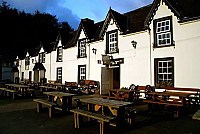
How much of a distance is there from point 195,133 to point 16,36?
37826mm

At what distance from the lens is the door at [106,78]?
1314 cm

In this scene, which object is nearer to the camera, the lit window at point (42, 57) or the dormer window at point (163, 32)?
the dormer window at point (163, 32)

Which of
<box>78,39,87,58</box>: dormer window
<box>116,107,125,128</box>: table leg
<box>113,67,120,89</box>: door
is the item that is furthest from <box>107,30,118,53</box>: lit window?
<box>116,107,125,128</box>: table leg

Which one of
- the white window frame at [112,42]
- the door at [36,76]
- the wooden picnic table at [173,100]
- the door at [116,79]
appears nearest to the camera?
the wooden picnic table at [173,100]

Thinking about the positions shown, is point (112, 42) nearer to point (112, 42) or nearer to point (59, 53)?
point (112, 42)

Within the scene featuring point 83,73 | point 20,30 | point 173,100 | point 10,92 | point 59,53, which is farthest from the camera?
point 20,30

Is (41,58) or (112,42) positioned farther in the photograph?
(41,58)

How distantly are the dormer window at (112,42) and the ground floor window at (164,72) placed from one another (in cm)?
402

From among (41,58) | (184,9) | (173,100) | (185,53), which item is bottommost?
(173,100)

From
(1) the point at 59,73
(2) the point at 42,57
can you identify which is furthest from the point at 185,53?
(2) the point at 42,57

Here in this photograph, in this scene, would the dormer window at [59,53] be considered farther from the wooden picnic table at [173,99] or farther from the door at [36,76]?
the wooden picnic table at [173,99]

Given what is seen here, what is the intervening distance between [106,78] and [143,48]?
441cm

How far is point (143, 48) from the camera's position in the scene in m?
11.0

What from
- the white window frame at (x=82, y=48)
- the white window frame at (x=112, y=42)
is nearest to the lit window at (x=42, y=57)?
the white window frame at (x=82, y=48)
